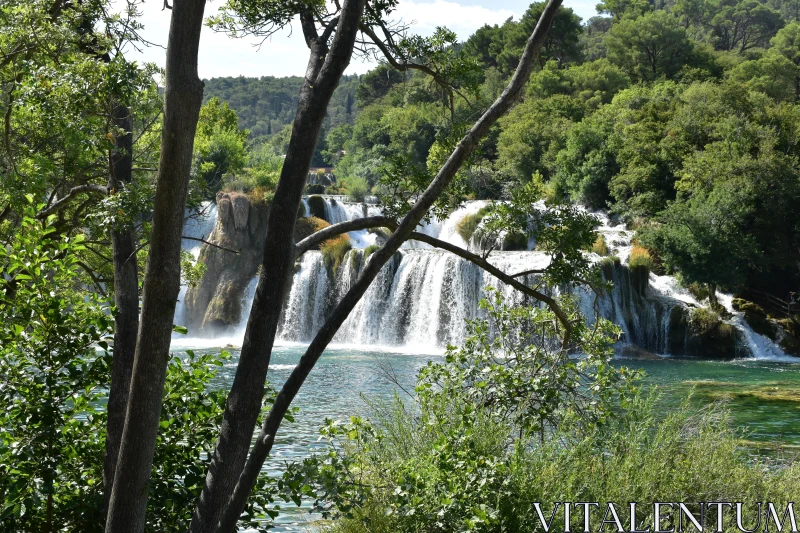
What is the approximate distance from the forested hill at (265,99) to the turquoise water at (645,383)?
331 feet

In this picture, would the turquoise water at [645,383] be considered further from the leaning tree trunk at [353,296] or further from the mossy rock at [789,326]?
the leaning tree trunk at [353,296]

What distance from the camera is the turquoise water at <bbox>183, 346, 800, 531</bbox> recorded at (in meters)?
12.2

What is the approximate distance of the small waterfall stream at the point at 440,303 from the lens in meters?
26.1

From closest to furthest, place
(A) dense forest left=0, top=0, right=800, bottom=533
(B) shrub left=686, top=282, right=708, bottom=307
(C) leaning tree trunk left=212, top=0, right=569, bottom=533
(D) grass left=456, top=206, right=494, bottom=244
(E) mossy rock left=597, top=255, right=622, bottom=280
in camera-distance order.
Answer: (C) leaning tree trunk left=212, top=0, right=569, bottom=533 → (A) dense forest left=0, top=0, right=800, bottom=533 → (E) mossy rock left=597, top=255, right=622, bottom=280 → (B) shrub left=686, top=282, right=708, bottom=307 → (D) grass left=456, top=206, right=494, bottom=244

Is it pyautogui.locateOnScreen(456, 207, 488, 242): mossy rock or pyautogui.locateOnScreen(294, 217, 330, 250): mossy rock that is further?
pyautogui.locateOnScreen(294, 217, 330, 250): mossy rock

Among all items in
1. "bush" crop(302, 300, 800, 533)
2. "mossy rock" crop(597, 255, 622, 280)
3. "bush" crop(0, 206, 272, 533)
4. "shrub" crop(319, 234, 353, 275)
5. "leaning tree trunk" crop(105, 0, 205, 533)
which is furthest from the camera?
"shrub" crop(319, 234, 353, 275)

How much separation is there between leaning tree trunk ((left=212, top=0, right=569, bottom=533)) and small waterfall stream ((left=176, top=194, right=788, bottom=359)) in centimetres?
2038

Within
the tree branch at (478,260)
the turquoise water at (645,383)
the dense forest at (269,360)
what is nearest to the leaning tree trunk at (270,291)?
the dense forest at (269,360)

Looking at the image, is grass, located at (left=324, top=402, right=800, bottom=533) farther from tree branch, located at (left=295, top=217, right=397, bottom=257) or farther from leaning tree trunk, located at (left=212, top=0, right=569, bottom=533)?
tree branch, located at (left=295, top=217, right=397, bottom=257)

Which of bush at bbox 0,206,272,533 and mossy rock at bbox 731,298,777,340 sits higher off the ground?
mossy rock at bbox 731,298,777,340

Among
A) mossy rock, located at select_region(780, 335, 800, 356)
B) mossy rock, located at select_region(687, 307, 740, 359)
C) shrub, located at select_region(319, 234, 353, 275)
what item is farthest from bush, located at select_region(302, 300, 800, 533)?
shrub, located at select_region(319, 234, 353, 275)

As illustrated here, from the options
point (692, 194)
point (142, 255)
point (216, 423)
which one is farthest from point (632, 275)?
point (216, 423)

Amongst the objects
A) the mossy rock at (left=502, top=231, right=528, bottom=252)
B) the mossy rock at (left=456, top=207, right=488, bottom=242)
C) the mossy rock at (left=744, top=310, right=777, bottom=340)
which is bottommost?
the mossy rock at (left=744, top=310, right=777, bottom=340)

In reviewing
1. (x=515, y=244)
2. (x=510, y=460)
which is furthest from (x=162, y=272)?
(x=515, y=244)
